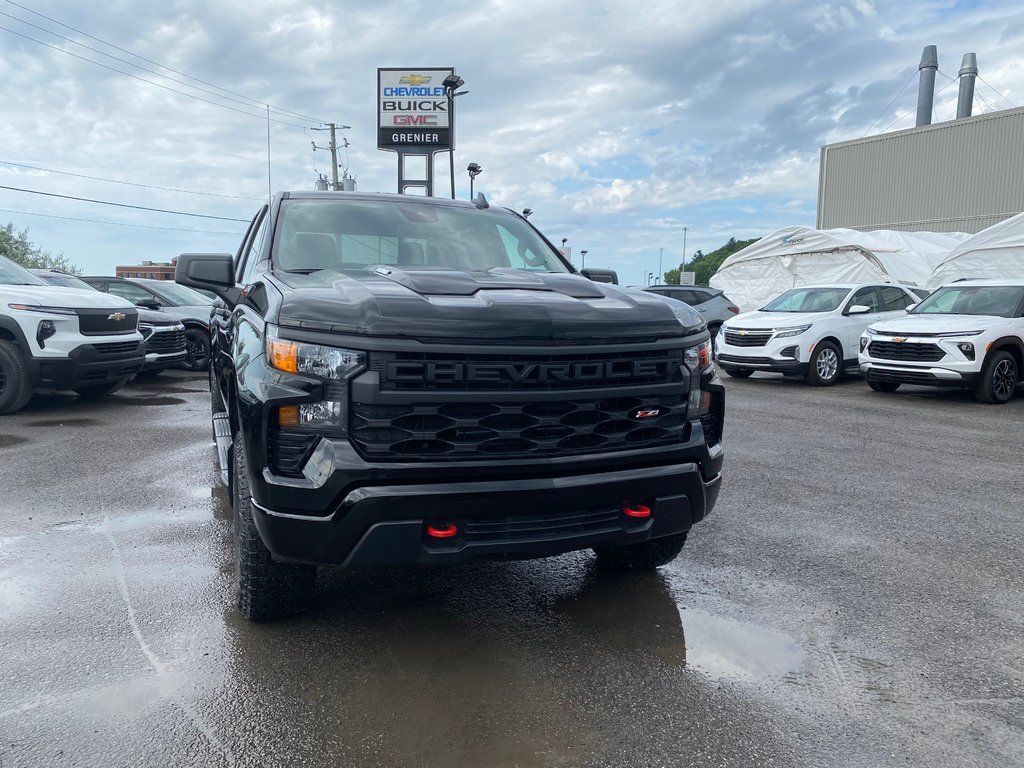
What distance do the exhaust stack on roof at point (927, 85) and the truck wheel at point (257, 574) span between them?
4675 cm

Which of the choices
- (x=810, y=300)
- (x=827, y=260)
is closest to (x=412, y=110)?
(x=827, y=260)

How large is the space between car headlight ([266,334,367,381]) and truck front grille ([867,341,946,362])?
31.8 ft

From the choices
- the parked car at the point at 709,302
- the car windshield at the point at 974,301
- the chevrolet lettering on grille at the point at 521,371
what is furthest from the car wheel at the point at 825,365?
the chevrolet lettering on grille at the point at 521,371

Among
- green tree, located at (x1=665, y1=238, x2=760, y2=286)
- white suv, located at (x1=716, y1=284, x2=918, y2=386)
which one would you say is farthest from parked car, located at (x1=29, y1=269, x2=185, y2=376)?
green tree, located at (x1=665, y1=238, x2=760, y2=286)

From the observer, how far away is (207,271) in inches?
Result: 162

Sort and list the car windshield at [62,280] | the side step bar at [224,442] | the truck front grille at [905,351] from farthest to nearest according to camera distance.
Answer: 1. the car windshield at [62,280]
2. the truck front grille at [905,351]
3. the side step bar at [224,442]

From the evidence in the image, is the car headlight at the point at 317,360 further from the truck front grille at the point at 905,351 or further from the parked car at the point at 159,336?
the truck front grille at the point at 905,351

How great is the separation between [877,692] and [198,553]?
10.7 ft

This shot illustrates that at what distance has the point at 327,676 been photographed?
108 inches

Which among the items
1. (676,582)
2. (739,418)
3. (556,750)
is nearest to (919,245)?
(739,418)

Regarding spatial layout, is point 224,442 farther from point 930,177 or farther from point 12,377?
point 930,177

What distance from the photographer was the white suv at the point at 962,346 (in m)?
9.77

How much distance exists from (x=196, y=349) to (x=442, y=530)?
11.2m

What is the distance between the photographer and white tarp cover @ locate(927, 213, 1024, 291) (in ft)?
59.5
